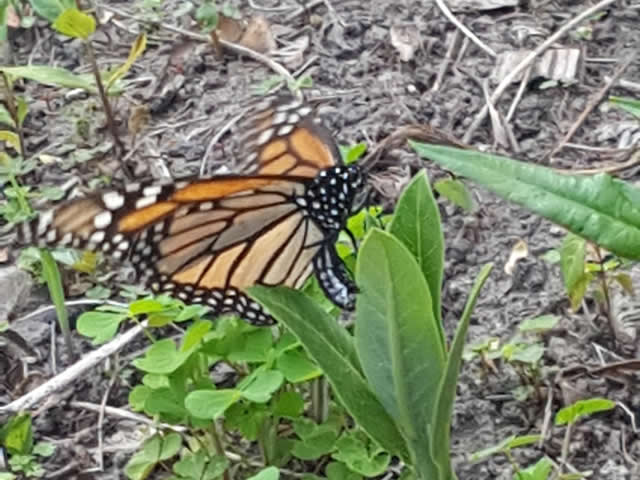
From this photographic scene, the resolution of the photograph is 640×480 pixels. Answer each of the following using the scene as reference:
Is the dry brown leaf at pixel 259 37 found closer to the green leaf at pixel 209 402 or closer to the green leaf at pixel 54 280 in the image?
the green leaf at pixel 54 280

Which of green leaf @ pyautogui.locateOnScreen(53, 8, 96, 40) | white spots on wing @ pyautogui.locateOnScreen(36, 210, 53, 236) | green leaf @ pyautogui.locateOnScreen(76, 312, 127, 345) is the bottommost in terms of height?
green leaf @ pyautogui.locateOnScreen(76, 312, 127, 345)

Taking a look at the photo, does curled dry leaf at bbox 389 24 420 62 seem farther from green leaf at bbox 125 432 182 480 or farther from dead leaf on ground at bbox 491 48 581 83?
green leaf at bbox 125 432 182 480

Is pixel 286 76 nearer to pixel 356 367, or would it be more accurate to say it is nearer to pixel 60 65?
pixel 60 65

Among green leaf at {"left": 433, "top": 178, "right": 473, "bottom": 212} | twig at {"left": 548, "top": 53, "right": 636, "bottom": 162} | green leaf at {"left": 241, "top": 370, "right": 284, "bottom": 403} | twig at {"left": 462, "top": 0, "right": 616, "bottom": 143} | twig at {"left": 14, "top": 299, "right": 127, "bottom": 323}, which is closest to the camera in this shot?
green leaf at {"left": 241, "top": 370, "right": 284, "bottom": 403}

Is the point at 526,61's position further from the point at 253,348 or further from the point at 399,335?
the point at 399,335

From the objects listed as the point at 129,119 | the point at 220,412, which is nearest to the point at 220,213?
the point at 220,412

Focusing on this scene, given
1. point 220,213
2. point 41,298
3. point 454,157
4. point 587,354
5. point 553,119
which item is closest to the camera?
point 454,157

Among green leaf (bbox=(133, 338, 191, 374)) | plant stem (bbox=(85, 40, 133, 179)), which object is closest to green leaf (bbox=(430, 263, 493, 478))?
green leaf (bbox=(133, 338, 191, 374))
